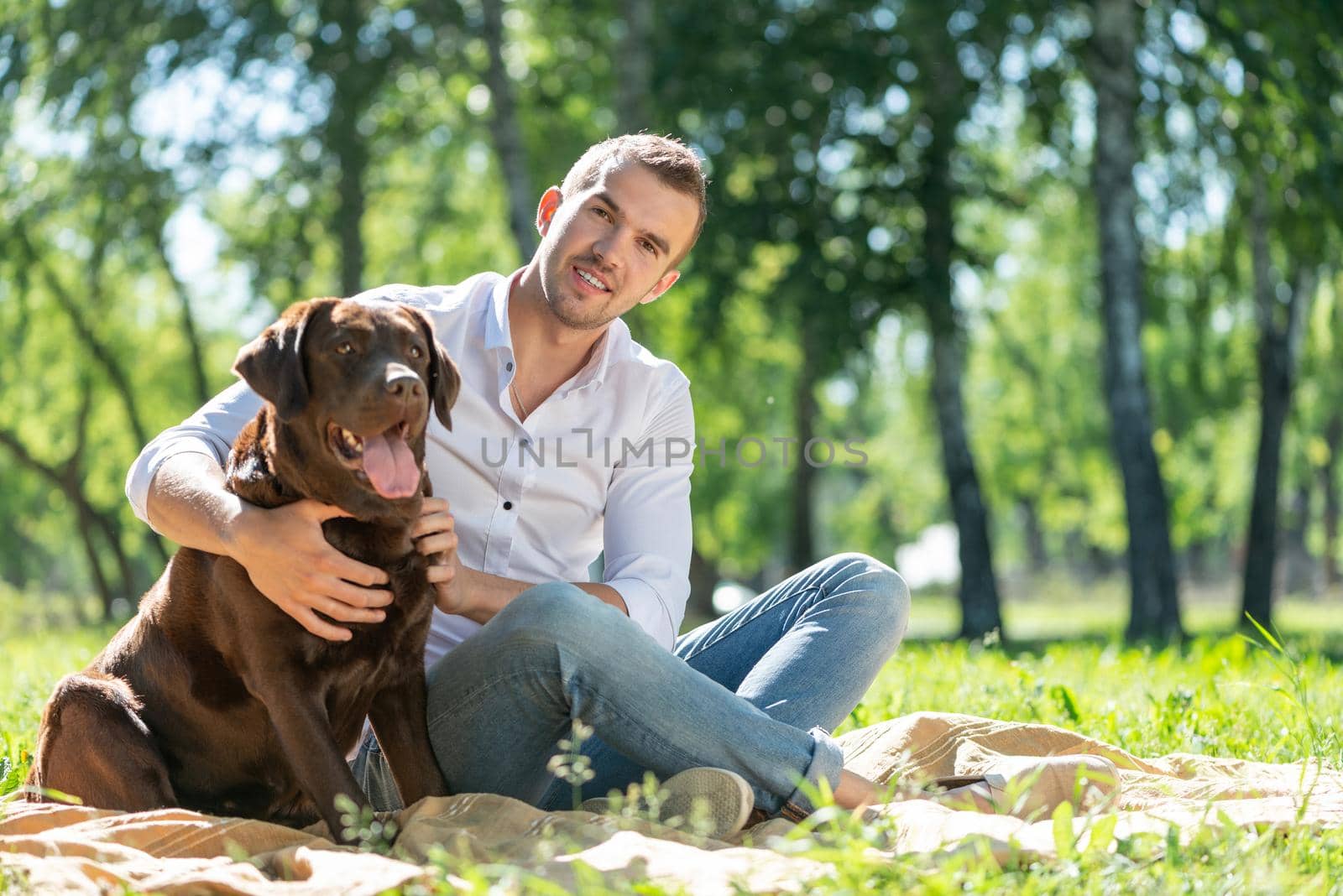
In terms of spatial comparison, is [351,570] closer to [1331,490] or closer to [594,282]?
[594,282]

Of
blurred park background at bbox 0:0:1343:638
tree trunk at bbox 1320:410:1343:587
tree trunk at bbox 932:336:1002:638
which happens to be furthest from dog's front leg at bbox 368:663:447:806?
tree trunk at bbox 1320:410:1343:587

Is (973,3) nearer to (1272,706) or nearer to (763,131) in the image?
(763,131)

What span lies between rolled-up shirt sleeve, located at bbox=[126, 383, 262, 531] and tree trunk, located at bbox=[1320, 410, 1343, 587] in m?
30.4

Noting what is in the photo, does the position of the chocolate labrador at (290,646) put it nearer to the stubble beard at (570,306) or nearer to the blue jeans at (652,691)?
the blue jeans at (652,691)

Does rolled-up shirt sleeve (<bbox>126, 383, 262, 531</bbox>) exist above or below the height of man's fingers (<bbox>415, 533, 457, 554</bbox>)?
above

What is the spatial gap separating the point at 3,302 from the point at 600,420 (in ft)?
59.3

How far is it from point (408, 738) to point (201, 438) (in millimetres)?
998

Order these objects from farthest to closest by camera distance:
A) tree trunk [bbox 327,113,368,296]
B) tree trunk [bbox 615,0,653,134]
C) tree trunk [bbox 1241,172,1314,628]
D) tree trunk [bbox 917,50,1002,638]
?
1. tree trunk [bbox 327,113,368,296]
2. tree trunk [bbox 1241,172,1314,628]
3. tree trunk [bbox 917,50,1002,638]
4. tree trunk [bbox 615,0,653,134]

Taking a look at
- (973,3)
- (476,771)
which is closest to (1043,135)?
(973,3)

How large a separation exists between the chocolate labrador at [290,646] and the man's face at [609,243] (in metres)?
0.61

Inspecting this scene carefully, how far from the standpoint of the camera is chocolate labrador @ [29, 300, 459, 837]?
3.07m

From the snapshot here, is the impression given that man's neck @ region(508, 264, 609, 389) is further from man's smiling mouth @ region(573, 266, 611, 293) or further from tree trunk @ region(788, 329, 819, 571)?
tree trunk @ region(788, 329, 819, 571)

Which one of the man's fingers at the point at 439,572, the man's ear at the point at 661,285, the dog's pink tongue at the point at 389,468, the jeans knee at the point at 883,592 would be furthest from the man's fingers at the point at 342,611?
the man's ear at the point at 661,285

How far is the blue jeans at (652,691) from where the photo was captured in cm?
313
